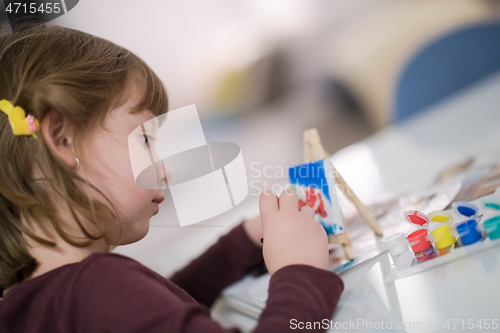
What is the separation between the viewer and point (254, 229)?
0.68 metres

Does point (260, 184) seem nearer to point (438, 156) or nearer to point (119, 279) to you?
point (119, 279)

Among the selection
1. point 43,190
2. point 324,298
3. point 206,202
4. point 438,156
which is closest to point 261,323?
point 324,298

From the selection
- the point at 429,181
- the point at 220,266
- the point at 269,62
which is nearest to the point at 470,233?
the point at 429,181

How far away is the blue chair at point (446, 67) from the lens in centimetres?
109

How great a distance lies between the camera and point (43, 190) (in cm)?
46

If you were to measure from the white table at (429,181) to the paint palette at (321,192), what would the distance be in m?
0.08

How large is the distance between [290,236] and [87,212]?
24 cm

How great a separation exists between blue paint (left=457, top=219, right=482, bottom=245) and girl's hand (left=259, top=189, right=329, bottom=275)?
0.15 m

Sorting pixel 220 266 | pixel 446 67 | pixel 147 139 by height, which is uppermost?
pixel 147 139

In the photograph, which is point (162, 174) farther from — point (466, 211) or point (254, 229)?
point (466, 211)

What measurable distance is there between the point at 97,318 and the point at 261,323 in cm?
16

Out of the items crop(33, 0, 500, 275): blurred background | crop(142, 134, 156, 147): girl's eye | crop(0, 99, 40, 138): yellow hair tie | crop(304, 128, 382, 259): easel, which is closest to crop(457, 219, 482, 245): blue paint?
crop(304, 128, 382, 259): easel

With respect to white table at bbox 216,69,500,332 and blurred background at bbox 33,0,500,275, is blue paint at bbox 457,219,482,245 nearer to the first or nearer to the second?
white table at bbox 216,69,500,332

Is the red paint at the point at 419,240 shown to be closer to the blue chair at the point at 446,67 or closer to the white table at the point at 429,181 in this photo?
the white table at the point at 429,181
